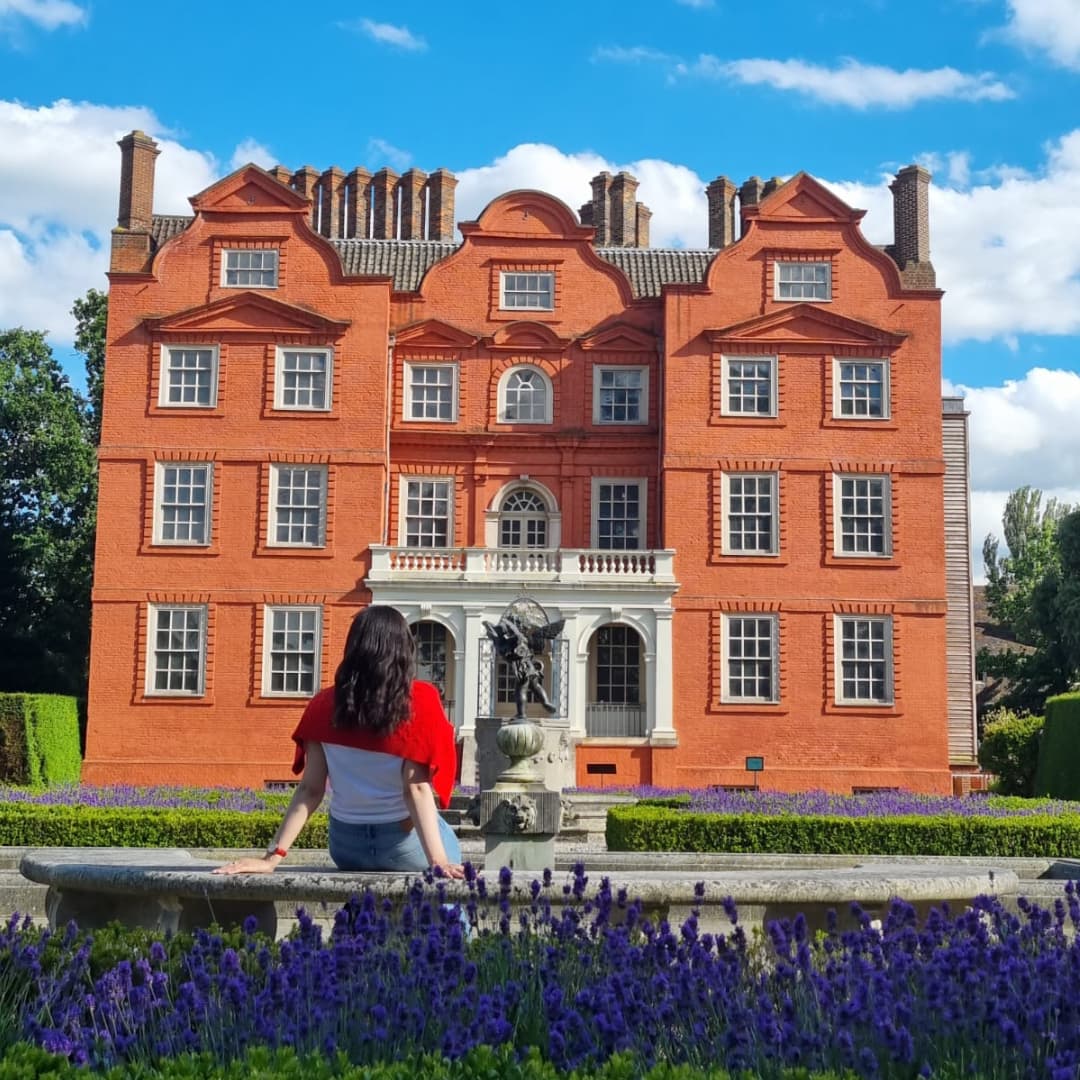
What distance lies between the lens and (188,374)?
1201 inches

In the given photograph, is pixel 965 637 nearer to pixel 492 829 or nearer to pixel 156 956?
pixel 492 829

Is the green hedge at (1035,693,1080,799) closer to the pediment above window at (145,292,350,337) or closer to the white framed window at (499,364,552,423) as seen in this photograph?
the white framed window at (499,364,552,423)

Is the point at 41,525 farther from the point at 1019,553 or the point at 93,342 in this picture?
the point at 1019,553

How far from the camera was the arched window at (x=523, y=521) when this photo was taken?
105 ft

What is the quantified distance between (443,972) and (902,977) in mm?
1604

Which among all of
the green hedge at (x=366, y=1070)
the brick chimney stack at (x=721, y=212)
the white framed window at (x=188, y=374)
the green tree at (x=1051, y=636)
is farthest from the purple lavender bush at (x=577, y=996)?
the green tree at (x=1051, y=636)

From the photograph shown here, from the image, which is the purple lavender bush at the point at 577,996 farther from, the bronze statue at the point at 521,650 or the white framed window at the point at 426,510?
the white framed window at the point at 426,510

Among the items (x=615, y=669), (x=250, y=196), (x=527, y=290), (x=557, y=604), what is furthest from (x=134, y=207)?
(x=615, y=669)

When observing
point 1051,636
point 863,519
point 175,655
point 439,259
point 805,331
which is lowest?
point 175,655

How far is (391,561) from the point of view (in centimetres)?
2969

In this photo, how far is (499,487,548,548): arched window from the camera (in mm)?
32000

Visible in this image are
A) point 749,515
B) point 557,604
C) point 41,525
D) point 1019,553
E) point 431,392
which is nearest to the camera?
point 557,604

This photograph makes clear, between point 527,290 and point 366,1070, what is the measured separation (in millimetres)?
29025

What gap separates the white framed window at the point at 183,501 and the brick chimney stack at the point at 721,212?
612 inches
